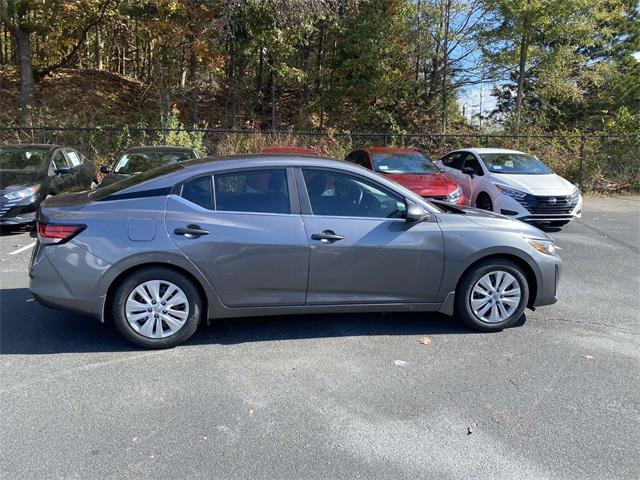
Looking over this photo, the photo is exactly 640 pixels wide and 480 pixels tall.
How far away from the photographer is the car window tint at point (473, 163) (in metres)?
11.3

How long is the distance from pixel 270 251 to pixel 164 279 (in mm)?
856

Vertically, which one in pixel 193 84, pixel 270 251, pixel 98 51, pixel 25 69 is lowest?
pixel 270 251

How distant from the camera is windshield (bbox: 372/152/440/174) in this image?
10.5 meters

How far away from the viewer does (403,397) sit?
3.72 meters

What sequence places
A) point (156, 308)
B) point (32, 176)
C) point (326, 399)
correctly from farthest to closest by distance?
point (32, 176) → point (156, 308) → point (326, 399)

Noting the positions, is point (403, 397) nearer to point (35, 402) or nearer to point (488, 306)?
point (488, 306)

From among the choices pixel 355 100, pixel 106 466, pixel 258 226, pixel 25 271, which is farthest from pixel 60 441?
pixel 355 100

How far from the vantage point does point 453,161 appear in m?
12.7

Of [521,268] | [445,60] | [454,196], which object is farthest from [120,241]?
[445,60]

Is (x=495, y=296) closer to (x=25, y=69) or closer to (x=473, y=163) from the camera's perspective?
(x=473, y=163)

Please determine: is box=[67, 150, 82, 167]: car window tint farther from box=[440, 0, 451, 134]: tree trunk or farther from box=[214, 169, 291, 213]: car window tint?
box=[440, 0, 451, 134]: tree trunk

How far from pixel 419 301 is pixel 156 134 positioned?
13.6 m

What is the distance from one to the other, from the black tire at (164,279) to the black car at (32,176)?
4.71 m

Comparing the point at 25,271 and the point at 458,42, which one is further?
the point at 458,42
